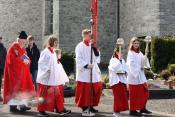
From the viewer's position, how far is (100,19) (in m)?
32.4

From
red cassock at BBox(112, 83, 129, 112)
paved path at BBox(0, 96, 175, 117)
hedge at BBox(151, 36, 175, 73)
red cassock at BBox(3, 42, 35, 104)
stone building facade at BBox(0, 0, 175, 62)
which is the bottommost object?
paved path at BBox(0, 96, 175, 117)

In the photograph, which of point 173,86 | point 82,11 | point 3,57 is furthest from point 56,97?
point 82,11

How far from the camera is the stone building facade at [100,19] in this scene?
28531mm

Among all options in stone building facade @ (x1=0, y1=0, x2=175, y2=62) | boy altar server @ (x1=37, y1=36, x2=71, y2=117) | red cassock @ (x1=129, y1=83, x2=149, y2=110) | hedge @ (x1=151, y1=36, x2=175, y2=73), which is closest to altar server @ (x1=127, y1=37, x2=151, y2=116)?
red cassock @ (x1=129, y1=83, x2=149, y2=110)

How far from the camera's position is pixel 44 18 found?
33188 mm

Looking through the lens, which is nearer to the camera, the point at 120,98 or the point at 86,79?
the point at 120,98

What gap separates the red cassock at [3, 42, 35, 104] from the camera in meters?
13.4

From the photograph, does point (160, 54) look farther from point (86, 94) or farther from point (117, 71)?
point (86, 94)

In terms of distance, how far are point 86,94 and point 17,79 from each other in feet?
6.10

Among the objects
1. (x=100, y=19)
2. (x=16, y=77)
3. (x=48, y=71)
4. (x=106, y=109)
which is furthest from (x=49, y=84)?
(x=100, y=19)

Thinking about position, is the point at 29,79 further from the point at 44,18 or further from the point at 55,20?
the point at 44,18

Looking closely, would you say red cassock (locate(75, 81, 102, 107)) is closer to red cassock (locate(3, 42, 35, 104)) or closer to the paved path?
the paved path

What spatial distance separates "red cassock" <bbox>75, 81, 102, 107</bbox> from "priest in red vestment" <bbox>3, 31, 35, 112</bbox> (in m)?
1.33

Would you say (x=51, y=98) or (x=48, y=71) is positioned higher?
(x=48, y=71)
